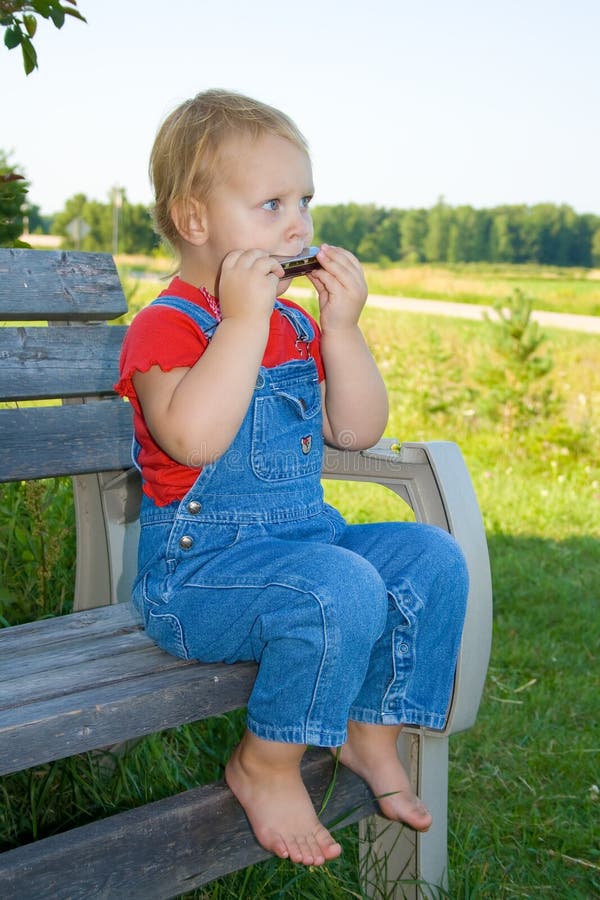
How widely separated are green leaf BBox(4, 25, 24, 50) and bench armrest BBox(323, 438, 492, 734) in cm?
102

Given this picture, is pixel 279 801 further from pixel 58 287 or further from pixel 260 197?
pixel 58 287

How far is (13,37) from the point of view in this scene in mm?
1938

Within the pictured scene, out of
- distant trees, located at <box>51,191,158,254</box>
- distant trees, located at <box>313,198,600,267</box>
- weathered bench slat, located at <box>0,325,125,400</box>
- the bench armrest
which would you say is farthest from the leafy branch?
distant trees, located at <box>51,191,158,254</box>

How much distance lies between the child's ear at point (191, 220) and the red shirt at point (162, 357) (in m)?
0.08

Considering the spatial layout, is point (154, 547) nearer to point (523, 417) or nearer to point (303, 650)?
point (303, 650)

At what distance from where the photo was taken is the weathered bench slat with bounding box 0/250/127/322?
185cm

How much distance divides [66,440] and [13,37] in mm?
768

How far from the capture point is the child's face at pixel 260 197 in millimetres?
1603

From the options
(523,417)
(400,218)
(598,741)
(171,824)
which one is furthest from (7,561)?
(400,218)

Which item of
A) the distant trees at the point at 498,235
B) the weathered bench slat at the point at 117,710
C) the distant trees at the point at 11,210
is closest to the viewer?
the weathered bench slat at the point at 117,710

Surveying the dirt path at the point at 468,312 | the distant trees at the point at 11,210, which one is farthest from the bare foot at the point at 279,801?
the dirt path at the point at 468,312

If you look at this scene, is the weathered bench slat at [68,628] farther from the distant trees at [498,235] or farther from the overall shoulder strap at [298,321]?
the distant trees at [498,235]

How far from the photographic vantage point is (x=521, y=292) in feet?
17.1

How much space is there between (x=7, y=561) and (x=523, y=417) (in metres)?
3.37
